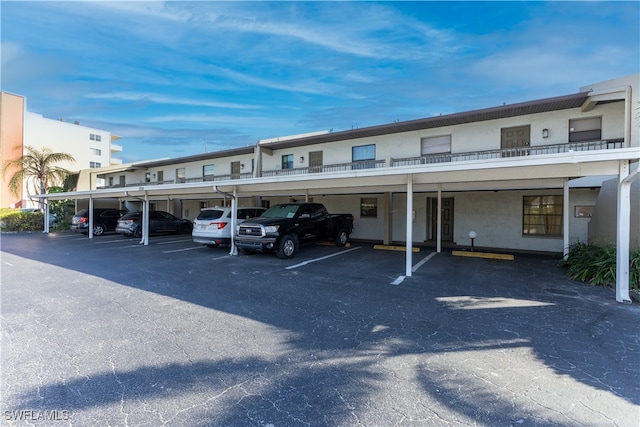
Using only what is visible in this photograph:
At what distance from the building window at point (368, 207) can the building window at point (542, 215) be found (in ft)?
19.8

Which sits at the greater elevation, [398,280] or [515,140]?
[515,140]

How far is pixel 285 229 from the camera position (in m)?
9.57

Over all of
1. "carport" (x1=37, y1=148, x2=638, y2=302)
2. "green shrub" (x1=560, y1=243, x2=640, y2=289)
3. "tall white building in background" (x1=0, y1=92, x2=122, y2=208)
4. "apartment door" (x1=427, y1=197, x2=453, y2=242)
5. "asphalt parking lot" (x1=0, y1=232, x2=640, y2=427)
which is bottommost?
"asphalt parking lot" (x1=0, y1=232, x2=640, y2=427)

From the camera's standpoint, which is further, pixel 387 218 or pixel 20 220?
pixel 20 220

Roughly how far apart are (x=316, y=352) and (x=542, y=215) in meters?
11.9

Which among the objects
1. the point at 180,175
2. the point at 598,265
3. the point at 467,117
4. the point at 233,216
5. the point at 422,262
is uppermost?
the point at 467,117

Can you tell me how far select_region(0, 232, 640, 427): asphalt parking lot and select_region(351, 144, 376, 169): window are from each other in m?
8.11

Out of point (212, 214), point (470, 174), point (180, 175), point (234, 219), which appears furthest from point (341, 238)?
point (180, 175)

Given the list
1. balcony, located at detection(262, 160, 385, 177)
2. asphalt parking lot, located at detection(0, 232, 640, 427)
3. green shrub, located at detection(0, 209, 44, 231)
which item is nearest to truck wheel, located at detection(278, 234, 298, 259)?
asphalt parking lot, located at detection(0, 232, 640, 427)

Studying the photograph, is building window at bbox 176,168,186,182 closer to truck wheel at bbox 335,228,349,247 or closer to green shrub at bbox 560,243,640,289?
truck wheel at bbox 335,228,349,247

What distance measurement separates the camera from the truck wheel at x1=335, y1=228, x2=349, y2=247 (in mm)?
12367

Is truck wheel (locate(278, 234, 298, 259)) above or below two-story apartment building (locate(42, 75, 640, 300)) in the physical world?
below

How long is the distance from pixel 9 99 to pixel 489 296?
141 ft

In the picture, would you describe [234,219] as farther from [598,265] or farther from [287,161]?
[598,265]
